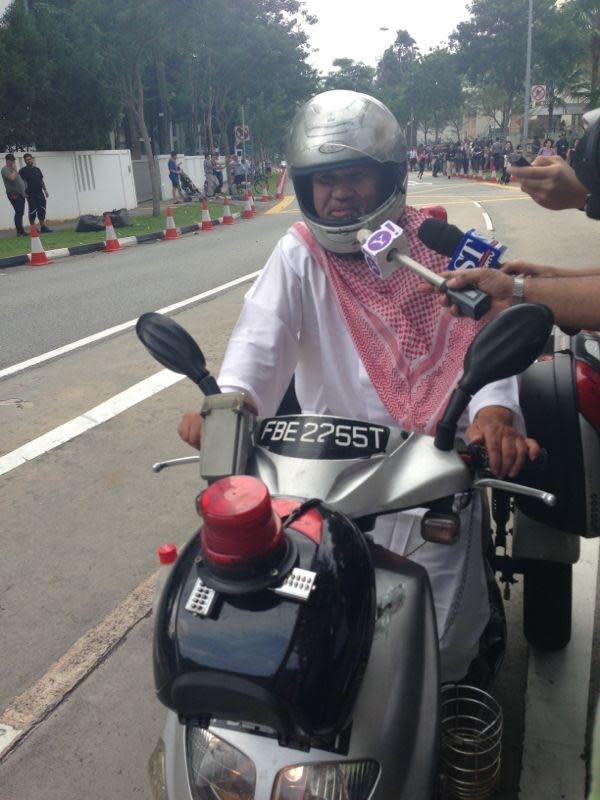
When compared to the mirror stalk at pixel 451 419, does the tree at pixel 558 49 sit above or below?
above

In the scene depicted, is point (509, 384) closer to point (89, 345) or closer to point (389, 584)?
point (389, 584)

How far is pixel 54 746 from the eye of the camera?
2.36 m

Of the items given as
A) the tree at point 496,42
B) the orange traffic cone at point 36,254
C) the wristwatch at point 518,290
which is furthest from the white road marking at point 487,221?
→ the tree at point 496,42

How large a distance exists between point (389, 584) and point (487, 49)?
53133 millimetres

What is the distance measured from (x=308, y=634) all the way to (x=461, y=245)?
110cm

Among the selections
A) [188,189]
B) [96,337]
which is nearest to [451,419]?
[96,337]

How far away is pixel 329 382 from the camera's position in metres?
2.24

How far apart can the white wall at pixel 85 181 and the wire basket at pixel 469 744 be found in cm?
1905

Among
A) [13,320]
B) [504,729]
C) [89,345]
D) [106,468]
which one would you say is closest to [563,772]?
[504,729]

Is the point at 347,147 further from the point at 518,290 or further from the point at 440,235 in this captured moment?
the point at 518,290

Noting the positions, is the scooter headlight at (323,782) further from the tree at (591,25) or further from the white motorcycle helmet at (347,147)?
the tree at (591,25)

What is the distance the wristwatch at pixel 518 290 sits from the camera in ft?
6.33

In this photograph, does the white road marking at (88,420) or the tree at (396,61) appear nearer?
the white road marking at (88,420)

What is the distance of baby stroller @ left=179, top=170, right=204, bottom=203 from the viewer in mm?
28394
